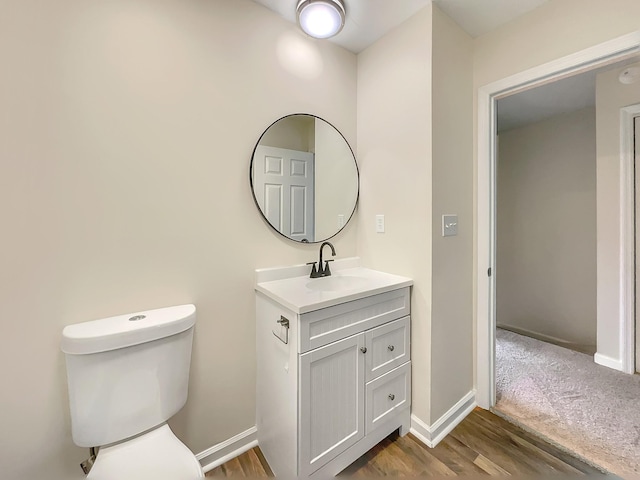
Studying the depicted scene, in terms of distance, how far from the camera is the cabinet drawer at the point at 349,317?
1167 mm

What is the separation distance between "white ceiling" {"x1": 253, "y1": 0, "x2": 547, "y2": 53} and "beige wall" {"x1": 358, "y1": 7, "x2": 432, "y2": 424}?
8 cm

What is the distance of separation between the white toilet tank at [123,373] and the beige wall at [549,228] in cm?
342

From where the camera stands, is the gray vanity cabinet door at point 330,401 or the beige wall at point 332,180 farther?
the beige wall at point 332,180

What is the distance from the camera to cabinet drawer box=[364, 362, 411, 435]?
1399 mm

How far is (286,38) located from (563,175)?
2.90m

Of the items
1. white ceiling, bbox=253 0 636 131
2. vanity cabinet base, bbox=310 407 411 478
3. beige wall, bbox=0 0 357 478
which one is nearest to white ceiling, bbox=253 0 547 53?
white ceiling, bbox=253 0 636 131

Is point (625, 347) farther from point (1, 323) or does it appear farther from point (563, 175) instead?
point (1, 323)

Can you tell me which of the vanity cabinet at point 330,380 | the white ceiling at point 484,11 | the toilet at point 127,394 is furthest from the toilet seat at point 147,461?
the white ceiling at point 484,11

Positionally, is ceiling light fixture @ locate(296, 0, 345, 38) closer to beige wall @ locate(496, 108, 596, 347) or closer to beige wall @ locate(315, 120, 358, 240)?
beige wall @ locate(315, 120, 358, 240)

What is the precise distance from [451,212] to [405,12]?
1.14 m

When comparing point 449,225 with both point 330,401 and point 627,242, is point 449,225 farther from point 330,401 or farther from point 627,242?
point 627,242

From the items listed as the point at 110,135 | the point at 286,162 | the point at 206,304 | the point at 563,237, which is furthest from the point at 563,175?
the point at 110,135

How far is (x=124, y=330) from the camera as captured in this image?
1.03 metres

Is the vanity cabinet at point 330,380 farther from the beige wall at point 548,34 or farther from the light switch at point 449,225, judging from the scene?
the beige wall at point 548,34
